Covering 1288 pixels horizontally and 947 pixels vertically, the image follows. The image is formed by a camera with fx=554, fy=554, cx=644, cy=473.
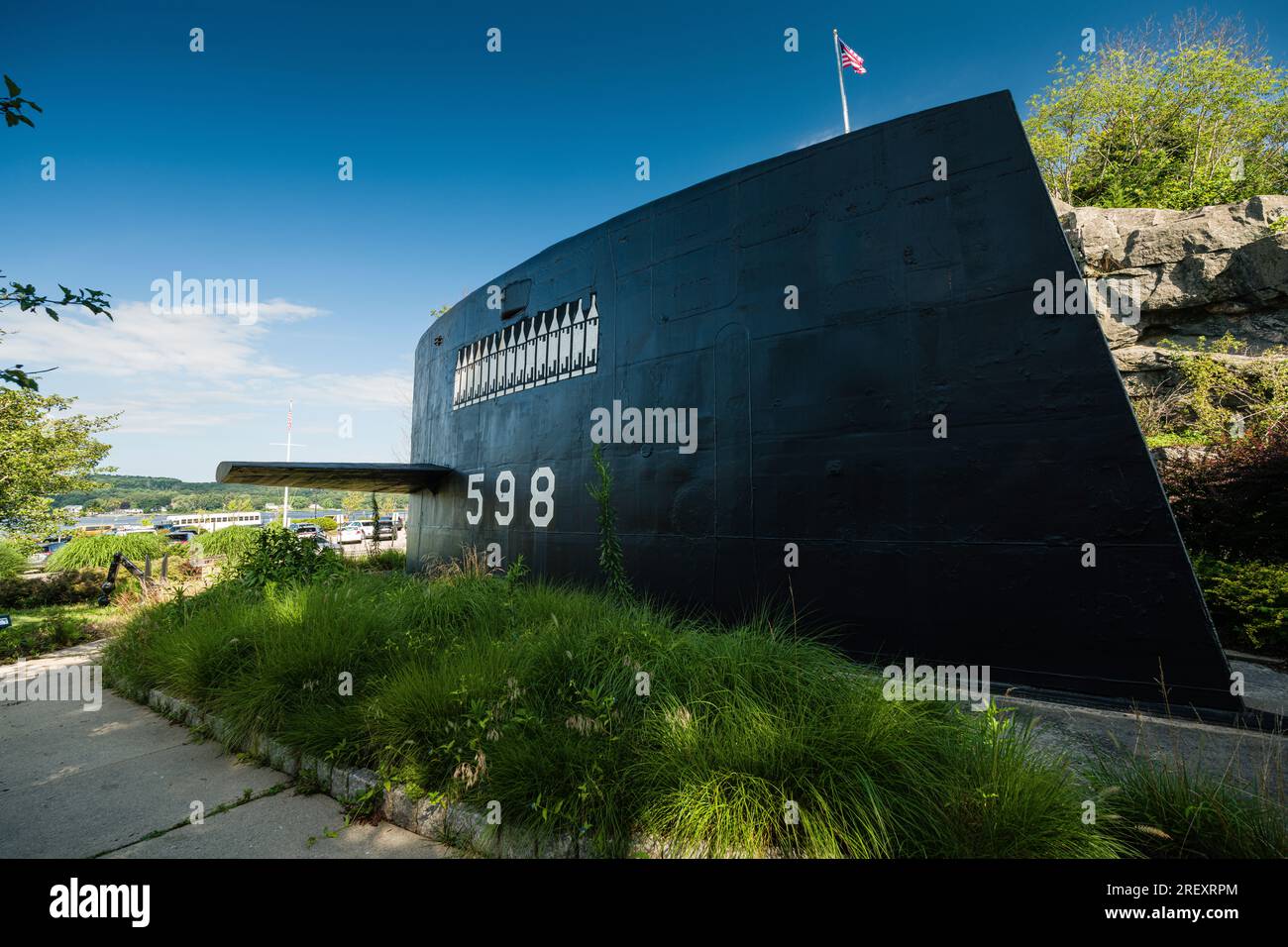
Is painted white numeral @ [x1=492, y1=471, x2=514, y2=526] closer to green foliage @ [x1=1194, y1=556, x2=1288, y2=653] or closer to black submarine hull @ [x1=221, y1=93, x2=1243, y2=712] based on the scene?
black submarine hull @ [x1=221, y1=93, x2=1243, y2=712]

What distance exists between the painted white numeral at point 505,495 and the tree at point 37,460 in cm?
1572

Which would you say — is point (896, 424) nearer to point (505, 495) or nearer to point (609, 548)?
point (609, 548)

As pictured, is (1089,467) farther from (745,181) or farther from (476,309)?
(476,309)

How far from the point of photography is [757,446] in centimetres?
488

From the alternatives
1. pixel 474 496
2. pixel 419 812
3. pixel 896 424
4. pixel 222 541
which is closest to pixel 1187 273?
pixel 896 424

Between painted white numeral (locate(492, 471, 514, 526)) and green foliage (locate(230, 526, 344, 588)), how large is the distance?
216 centimetres

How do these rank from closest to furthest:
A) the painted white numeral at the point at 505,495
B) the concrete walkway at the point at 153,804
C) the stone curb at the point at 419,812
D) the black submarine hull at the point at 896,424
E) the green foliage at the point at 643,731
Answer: the green foliage at the point at 643,731, the stone curb at the point at 419,812, the concrete walkway at the point at 153,804, the black submarine hull at the point at 896,424, the painted white numeral at the point at 505,495

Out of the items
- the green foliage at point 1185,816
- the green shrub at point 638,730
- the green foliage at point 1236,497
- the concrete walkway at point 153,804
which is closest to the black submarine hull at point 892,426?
the green shrub at point 638,730

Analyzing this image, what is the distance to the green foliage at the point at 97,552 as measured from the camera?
1661 centimetres

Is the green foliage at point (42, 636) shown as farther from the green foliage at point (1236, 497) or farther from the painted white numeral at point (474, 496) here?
the green foliage at point (1236, 497)

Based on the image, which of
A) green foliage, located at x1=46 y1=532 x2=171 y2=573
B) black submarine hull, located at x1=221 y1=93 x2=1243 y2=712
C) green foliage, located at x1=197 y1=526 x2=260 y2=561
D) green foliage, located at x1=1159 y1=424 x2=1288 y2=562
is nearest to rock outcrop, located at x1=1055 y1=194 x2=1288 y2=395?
green foliage, located at x1=1159 y1=424 x2=1288 y2=562

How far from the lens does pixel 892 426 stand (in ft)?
14.0

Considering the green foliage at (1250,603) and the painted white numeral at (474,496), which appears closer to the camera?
the green foliage at (1250,603)
